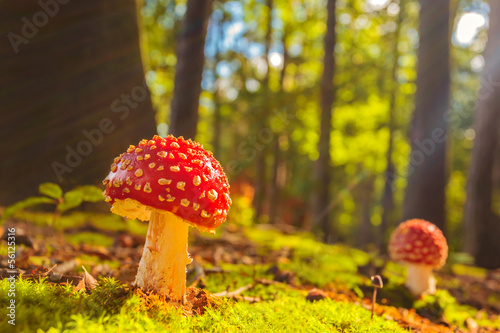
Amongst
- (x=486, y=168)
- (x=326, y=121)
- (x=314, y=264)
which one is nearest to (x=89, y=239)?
(x=314, y=264)

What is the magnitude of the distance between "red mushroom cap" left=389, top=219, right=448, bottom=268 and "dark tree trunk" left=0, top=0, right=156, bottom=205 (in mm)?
4305

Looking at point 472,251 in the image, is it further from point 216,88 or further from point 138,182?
point 216,88

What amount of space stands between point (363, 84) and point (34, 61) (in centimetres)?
1023

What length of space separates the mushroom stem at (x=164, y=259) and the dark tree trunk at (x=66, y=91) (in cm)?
328

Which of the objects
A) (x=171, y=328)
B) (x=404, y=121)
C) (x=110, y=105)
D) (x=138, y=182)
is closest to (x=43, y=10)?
(x=110, y=105)

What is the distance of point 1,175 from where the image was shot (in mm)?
5059

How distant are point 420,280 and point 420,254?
0.97ft

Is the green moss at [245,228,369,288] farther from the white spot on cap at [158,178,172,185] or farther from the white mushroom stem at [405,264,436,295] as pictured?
the white spot on cap at [158,178,172,185]

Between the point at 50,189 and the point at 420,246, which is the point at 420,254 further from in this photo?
the point at 50,189

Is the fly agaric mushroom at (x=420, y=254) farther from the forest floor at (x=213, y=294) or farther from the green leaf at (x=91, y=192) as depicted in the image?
the green leaf at (x=91, y=192)

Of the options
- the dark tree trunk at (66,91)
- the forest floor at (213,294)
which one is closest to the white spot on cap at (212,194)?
the forest floor at (213,294)

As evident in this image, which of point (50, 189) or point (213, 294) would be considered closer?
point (213, 294)

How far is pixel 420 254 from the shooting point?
3.82m

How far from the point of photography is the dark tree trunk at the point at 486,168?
7.80 m
